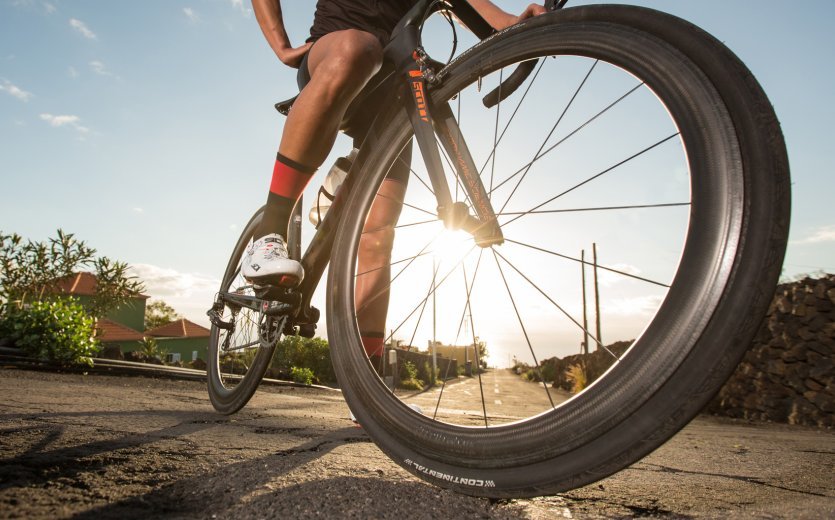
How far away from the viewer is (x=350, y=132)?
2090 millimetres

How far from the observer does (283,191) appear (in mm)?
1649

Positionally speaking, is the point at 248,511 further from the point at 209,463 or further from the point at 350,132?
the point at 350,132

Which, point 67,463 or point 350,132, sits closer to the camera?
point 67,463

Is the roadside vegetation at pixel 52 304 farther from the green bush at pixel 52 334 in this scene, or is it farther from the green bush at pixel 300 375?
the green bush at pixel 300 375

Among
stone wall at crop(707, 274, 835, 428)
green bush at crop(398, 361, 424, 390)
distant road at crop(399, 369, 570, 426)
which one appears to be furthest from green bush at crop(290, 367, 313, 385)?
stone wall at crop(707, 274, 835, 428)

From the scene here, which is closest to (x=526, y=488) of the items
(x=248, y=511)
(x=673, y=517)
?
(x=673, y=517)

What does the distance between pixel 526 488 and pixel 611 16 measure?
969 millimetres

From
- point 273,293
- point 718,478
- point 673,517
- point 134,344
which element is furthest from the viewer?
point 134,344

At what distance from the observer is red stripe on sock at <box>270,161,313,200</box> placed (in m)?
1.62

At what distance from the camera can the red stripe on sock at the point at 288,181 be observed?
162 cm

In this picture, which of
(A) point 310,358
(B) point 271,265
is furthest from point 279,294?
(A) point 310,358

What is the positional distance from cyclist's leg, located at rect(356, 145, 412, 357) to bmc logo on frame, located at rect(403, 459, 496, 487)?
34.6 inches

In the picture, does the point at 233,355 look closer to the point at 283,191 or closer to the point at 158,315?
the point at 283,191

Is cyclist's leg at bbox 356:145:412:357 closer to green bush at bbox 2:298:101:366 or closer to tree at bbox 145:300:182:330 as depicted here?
green bush at bbox 2:298:101:366
